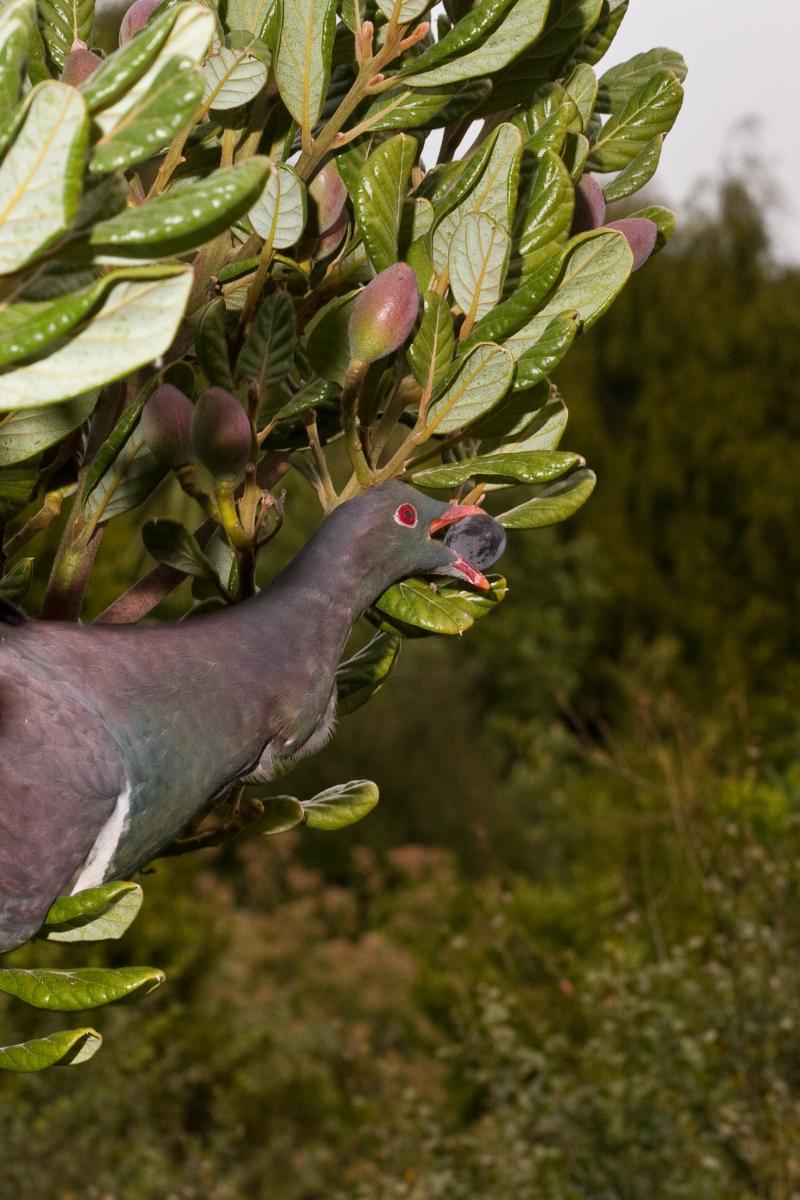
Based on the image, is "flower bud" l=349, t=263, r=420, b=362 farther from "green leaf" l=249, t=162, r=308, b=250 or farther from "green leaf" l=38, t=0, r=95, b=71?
"green leaf" l=38, t=0, r=95, b=71

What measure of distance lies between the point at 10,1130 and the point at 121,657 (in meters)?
2.41

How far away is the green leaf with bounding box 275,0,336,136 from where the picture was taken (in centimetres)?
40

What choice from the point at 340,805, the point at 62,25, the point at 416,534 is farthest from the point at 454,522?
the point at 62,25

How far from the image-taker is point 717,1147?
1.96 meters

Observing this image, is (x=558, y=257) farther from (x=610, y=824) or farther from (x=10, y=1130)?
(x=610, y=824)

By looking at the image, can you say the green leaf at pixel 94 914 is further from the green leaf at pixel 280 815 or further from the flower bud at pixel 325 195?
the flower bud at pixel 325 195

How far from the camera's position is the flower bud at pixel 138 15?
1.43ft

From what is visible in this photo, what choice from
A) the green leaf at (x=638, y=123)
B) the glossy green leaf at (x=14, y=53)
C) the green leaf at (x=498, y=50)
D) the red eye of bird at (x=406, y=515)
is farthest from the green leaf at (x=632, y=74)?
the glossy green leaf at (x=14, y=53)

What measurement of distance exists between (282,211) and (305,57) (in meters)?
0.05

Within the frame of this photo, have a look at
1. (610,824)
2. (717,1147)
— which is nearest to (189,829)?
(717,1147)

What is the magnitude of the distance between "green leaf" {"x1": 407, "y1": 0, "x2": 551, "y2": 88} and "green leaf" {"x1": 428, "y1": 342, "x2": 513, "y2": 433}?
0.09 meters

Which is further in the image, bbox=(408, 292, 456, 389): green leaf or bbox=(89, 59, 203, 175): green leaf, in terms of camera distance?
bbox=(408, 292, 456, 389): green leaf

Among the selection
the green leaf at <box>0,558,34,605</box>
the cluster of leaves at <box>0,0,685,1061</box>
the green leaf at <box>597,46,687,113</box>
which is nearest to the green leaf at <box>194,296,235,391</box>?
the cluster of leaves at <box>0,0,685,1061</box>

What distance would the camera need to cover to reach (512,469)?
15.8 inches
